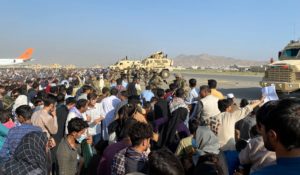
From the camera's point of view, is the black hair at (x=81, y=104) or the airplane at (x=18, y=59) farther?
the airplane at (x=18, y=59)

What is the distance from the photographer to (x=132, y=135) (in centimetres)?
329

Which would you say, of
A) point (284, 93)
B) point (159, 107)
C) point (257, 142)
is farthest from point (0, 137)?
point (284, 93)

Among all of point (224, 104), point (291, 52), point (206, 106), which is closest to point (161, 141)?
point (224, 104)

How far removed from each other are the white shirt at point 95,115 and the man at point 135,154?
334cm

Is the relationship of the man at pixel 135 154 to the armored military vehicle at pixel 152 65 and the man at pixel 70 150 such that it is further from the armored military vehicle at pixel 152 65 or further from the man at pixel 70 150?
the armored military vehicle at pixel 152 65

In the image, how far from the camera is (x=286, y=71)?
14.9 m

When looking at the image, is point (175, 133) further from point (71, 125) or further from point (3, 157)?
point (3, 157)

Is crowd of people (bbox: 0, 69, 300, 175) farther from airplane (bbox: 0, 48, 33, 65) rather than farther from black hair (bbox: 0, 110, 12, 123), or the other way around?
airplane (bbox: 0, 48, 33, 65)

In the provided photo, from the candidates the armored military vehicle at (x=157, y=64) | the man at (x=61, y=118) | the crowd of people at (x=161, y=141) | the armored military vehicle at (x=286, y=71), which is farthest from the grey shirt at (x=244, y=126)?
the armored military vehicle at (x=157, y=64)

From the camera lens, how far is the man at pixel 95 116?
661 centimetres

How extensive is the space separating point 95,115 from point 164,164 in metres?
4.60

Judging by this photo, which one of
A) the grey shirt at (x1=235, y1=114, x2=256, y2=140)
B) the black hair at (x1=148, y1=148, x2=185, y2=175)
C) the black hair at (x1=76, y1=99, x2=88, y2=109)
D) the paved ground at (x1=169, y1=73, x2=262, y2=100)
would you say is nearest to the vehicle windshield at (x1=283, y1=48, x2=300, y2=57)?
the paved ground at (x1=169, y1=73, x2=262, y2=100)

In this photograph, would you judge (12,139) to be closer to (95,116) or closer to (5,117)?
(5,117)

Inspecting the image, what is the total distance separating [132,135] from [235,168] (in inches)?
38.0
